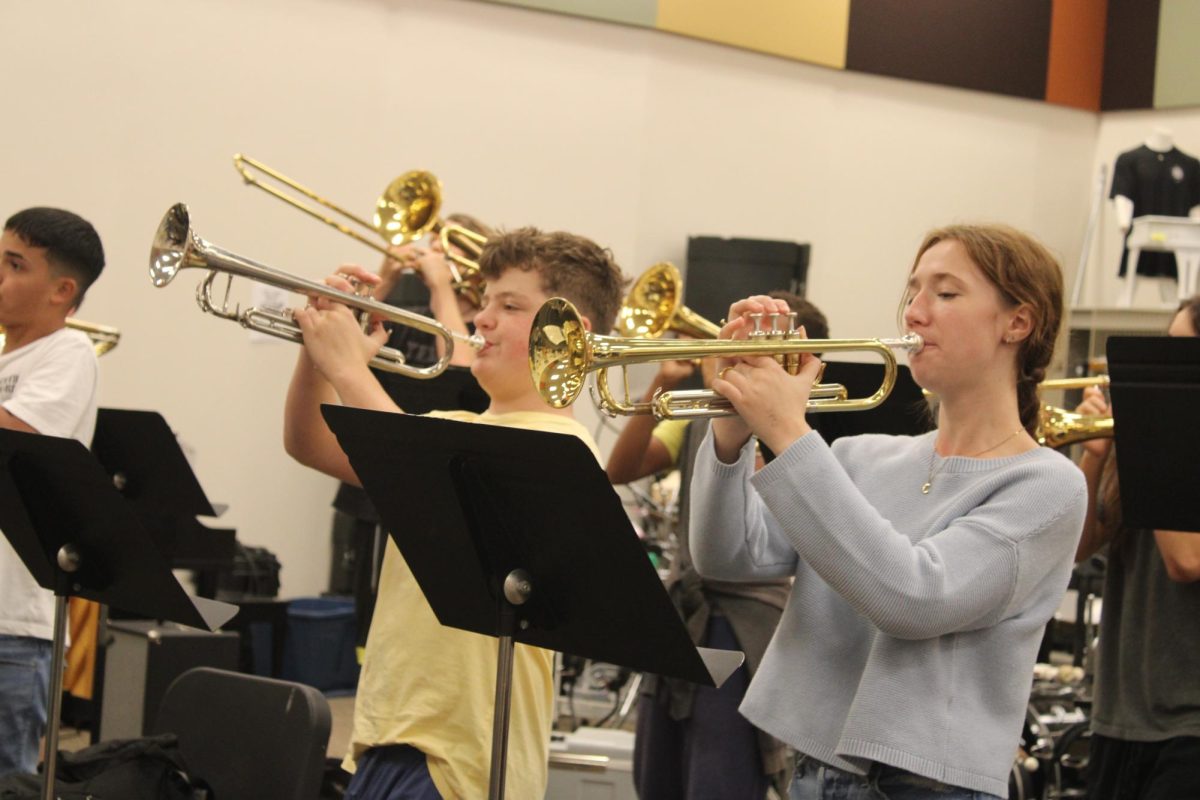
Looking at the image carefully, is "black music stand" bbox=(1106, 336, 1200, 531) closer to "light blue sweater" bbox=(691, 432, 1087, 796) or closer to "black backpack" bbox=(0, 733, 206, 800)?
"light blue sweater" bbox=(691, 432, 1087, 796)

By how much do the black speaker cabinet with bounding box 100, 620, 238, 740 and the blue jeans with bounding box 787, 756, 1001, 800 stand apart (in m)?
3.23

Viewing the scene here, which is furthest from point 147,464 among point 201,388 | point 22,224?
point 201,388

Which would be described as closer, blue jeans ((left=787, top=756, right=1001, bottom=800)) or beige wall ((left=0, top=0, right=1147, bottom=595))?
blue jeans ((left=787, top=756, right=1001, bottom=800))

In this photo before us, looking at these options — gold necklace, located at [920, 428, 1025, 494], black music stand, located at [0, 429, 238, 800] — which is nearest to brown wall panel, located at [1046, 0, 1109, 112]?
gold necklace, located at [920, 428, 1025, 494]

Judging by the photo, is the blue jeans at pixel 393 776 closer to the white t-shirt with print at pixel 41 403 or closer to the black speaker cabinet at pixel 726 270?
the white t-shirt with print at pixel 41 403

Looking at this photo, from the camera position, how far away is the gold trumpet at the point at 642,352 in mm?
2158

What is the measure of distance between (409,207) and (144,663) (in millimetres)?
1885

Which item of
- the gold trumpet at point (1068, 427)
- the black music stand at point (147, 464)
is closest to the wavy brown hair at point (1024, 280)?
the gold trumpet at point (1068, 427)

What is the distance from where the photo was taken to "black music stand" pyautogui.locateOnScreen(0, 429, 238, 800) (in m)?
2.40

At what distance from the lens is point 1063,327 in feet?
7.55

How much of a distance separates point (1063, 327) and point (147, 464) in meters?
2.30

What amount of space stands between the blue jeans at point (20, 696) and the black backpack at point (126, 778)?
27 cm

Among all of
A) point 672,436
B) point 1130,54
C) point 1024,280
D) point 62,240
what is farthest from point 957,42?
point 1024,280

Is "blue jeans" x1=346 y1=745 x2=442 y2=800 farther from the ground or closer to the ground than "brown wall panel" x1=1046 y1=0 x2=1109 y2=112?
closer to the ground
